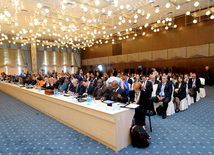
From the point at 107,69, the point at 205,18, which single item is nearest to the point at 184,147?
the point at 205,18

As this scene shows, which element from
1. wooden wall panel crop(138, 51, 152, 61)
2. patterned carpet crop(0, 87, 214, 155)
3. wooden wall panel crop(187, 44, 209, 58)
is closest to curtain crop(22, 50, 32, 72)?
wooden wall panel crop(138, 51, 152, 61)

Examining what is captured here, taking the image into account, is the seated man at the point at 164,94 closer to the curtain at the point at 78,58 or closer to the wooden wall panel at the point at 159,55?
the wooden wall panel at the point at 159,55

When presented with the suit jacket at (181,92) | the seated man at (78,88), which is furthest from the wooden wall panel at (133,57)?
the seated man at (78,88)

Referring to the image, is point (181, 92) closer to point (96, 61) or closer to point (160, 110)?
point (160, 110)

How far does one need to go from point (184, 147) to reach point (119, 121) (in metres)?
1.40

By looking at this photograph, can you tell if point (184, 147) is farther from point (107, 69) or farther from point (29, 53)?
point (29, 53)

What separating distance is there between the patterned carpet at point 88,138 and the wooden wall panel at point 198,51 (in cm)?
724

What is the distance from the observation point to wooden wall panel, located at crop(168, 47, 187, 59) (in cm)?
1130

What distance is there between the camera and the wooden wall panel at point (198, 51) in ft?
33.8

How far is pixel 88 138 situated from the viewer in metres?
3.34

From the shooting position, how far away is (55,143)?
3.17 m

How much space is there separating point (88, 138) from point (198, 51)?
35.6 feet

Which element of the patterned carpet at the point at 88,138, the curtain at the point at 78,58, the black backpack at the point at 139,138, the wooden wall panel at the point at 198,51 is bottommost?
the patterned carpet at the point at 88,138

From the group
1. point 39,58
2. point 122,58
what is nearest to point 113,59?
point 122,58
